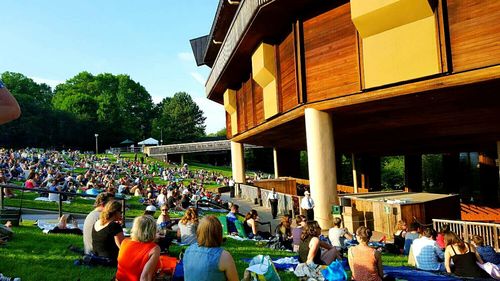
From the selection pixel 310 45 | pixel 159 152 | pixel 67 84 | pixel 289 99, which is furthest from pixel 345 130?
pixel 67 84

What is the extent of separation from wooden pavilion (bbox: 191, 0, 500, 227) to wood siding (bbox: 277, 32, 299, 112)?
1.6 inches

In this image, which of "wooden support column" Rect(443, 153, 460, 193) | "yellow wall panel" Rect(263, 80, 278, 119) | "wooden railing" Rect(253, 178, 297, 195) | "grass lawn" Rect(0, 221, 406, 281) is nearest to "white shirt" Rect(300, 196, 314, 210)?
"yellow wall panel" Rect(263, 80, 278, 119)

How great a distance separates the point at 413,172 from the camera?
36812 mm

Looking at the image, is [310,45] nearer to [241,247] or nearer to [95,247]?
[241,247]

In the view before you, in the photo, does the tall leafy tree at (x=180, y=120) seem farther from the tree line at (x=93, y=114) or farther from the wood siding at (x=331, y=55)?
the wood siding at (x=331, y=55)

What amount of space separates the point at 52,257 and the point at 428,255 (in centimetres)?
771

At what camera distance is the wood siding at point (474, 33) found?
1023 cm

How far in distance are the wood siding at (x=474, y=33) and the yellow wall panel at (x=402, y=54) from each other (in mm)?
512


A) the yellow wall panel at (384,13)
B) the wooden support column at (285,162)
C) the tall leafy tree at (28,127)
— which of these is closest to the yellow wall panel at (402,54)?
the yellow wall panel at (384,13)

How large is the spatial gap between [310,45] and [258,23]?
2225 millimetres

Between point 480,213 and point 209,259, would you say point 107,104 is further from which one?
point 209,259

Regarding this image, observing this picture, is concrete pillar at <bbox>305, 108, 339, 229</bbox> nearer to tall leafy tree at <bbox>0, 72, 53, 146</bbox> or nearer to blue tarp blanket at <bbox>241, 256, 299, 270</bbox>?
blue tarp blanket at <bbox>241, 256, 299, 270</bbox>

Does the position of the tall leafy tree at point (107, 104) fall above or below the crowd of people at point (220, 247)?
above

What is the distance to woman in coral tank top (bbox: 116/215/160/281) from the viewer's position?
4945 millimetres
